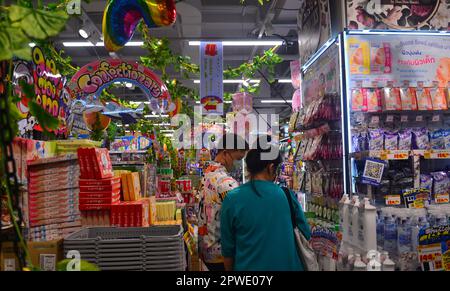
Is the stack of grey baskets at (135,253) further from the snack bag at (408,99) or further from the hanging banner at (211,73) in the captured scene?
the hanging banner at (211,73)

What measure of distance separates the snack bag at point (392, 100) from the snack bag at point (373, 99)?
65mm

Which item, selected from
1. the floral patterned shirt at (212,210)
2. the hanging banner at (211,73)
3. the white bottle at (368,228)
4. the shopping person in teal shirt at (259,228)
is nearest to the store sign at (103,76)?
the hanging banner at (211,73)

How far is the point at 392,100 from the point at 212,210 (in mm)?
2043

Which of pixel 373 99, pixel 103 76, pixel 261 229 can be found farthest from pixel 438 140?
pixel 103 76

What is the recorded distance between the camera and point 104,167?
3199 millimetres

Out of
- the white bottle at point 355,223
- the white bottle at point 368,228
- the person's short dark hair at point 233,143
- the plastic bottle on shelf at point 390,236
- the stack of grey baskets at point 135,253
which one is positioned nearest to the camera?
the stack of grey baskets at point 135,253

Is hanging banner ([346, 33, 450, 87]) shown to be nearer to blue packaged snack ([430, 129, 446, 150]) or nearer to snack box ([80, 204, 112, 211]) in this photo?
blue packaged snack ([430, 129, 446, 150])

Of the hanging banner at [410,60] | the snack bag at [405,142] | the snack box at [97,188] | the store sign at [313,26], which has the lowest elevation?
the snack box at [97,188]

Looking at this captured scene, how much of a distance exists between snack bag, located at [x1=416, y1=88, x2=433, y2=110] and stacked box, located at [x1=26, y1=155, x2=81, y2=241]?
3.17 meters

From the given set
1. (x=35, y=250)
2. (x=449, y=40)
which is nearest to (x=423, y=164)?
(x=449, y=40)

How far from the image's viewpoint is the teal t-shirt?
2.37 metres

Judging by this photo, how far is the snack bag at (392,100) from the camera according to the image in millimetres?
3838

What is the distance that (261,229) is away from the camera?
237 cm
